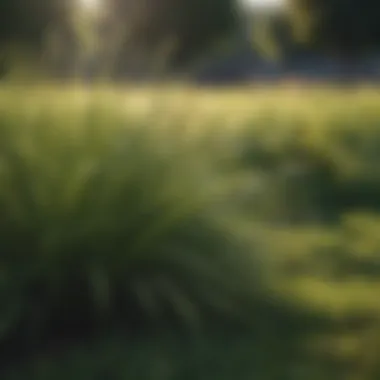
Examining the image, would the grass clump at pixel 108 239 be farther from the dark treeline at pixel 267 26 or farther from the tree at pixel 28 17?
the dark treeline at pixel 267 26

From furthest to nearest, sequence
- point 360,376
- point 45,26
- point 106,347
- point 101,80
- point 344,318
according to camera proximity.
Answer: point 45,26, point 101,80, point 344,318, point 106,347, point 360,376

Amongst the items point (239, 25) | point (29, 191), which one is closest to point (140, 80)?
point (29, 191)

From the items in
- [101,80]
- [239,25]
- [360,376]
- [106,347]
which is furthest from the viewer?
[239,25]

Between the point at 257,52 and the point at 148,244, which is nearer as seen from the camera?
the point at 148,244

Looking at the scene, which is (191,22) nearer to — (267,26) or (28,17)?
(267,26)

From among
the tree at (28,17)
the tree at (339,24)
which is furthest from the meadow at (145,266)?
the tree at (339,24)

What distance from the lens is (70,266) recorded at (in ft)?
13.6

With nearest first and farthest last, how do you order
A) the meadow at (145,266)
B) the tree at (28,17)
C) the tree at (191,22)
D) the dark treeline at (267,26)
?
the meadow at (145,266) < the tree at (28,17) < the dark treeline at (267,26) < the tree at (191,22)

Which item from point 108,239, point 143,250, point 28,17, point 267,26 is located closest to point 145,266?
point 143,250

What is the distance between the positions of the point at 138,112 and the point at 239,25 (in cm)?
1698

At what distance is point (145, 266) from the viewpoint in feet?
13.9

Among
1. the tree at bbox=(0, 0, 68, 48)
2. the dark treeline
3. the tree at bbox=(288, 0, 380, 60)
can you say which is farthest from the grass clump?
the tree at bbox=(288, 0, 380, 60)

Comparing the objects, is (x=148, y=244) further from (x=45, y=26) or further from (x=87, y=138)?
(x=45, y=26)

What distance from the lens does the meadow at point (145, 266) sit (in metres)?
3.96
